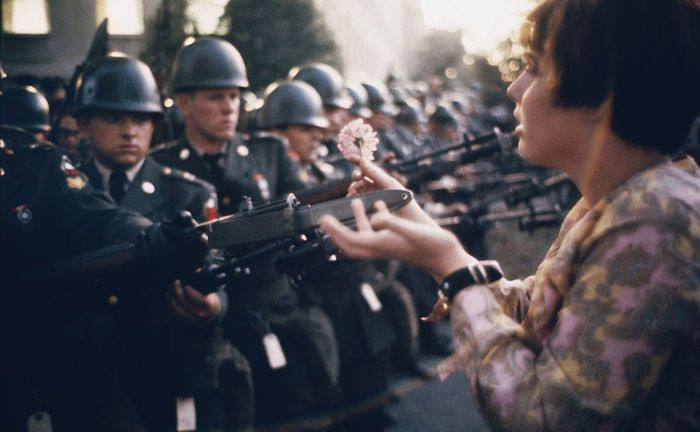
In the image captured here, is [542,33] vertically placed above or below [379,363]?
above

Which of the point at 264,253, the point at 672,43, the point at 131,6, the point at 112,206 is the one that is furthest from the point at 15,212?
the point at 131,6

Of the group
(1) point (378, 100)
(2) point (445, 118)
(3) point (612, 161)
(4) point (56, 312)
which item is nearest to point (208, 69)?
(4) point (56, 312)

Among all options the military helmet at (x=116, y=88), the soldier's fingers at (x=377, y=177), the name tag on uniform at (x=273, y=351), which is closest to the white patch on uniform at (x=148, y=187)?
the military helmet at (x=116, y=88)

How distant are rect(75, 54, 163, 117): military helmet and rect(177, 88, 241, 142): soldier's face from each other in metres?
0.56

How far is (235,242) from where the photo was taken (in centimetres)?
221

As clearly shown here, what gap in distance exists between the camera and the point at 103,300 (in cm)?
314

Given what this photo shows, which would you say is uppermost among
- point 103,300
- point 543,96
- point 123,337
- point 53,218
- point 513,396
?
point 543,96

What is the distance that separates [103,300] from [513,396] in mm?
2204

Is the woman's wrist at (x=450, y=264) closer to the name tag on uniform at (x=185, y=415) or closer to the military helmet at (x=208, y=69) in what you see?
the name tag on uniform at (x=185, y=415)

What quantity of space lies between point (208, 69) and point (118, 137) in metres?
1.22

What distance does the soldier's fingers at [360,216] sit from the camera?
1.66 m

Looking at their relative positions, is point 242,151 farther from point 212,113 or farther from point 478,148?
point 478,148

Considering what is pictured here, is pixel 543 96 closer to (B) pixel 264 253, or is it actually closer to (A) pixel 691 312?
(A) pixel 691 312

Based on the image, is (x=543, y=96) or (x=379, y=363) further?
(x=379, y=363)
